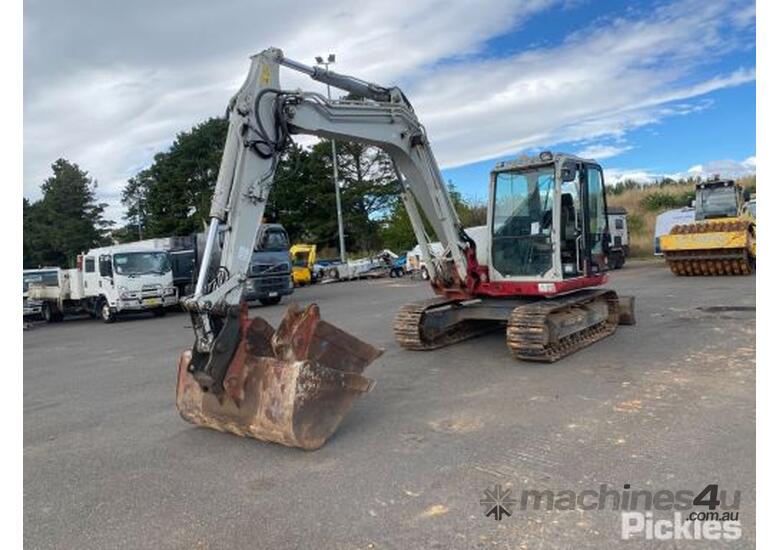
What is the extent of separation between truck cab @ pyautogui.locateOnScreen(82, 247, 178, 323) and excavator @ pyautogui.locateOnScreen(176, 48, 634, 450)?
A: 13603mm

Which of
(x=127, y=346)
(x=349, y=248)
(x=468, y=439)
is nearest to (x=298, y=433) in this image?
(x=468, y=439)

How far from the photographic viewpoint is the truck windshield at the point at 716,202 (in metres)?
20.5

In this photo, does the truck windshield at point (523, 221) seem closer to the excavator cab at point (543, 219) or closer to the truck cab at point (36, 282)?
the excavator cab at point (543, 219)

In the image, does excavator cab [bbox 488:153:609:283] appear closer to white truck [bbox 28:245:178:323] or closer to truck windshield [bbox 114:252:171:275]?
white truck [bbox 28:245:178:323]

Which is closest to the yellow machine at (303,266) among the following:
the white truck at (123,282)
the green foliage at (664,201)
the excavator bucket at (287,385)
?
the white truck at (123,282)

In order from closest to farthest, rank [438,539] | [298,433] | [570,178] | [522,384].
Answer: [438,539] < [298,433] < [522,384] < [570,178]

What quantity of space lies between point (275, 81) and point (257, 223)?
1.63m

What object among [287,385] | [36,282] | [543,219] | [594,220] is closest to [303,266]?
[36,282]

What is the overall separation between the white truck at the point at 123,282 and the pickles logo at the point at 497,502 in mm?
18366

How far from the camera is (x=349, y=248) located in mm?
52531

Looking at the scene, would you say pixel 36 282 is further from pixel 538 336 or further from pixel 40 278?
pixel 538 336

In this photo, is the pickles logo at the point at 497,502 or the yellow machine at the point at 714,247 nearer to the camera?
the pickles logo at the point at 497,502

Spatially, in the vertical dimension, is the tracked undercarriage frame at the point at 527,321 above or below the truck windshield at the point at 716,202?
below

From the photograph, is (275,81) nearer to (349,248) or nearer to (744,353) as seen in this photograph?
(744,353)
